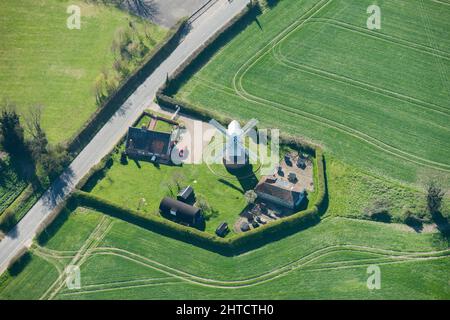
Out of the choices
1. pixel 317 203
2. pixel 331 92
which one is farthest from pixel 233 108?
pixel 317 203

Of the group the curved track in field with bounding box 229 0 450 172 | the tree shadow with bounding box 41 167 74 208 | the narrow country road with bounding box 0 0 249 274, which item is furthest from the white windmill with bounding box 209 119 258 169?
the tree shadow with bounding box 41 167 74 208

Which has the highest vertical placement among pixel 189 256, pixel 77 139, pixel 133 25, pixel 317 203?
pixel 133 25

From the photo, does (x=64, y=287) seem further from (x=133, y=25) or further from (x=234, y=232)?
(x=133, y=25)

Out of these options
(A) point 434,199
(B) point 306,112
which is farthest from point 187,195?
(A) point 434,199

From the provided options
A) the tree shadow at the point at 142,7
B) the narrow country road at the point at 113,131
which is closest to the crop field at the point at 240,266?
the narrow country road at the point at 113,131

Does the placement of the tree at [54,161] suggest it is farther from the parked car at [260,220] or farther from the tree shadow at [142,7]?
the tree shadow at [142,7]

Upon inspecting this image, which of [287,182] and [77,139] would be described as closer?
[287,182]
